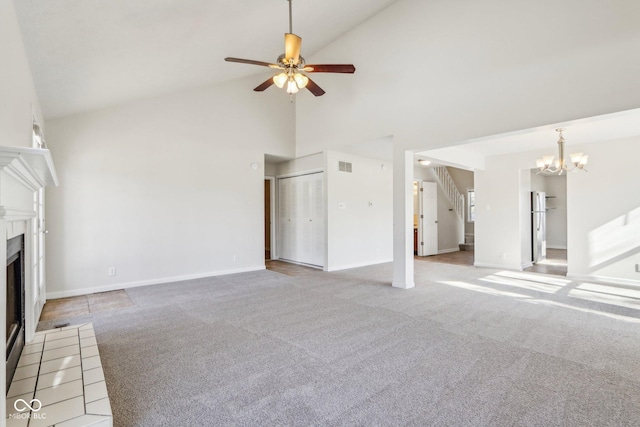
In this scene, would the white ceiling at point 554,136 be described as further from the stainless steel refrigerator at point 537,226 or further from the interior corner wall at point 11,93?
the interior corner wall at point 11,93

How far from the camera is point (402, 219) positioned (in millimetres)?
4633

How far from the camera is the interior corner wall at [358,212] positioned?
606cm

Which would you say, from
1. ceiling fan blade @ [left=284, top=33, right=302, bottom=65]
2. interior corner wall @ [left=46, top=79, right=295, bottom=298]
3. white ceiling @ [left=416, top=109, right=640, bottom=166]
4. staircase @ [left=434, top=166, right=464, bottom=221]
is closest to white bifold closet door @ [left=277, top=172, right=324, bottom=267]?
interior corner wall @ [left=46, top=79, right=295, bottom=298]

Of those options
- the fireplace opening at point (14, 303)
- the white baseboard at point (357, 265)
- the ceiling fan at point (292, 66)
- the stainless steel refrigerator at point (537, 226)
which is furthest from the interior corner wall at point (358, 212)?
the fireplace opening at point (14, 303)

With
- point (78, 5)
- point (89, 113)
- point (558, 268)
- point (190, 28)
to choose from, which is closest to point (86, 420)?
point (78, 5)

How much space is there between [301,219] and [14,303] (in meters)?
4.96

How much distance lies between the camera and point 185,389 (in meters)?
1.99

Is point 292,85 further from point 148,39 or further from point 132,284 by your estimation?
point 132,284

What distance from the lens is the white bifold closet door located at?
20.8ft

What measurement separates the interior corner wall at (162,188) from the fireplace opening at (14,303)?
7.44 ft

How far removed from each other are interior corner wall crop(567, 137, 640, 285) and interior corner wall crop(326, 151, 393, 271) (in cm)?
343

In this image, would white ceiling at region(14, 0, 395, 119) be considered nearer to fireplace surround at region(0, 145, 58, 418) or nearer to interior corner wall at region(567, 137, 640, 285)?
fireplace surround at region(0, 145, 58, 418)

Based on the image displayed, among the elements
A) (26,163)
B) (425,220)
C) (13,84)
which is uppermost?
(13,84)

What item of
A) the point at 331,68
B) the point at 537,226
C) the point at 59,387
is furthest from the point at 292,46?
the point at 537,226
